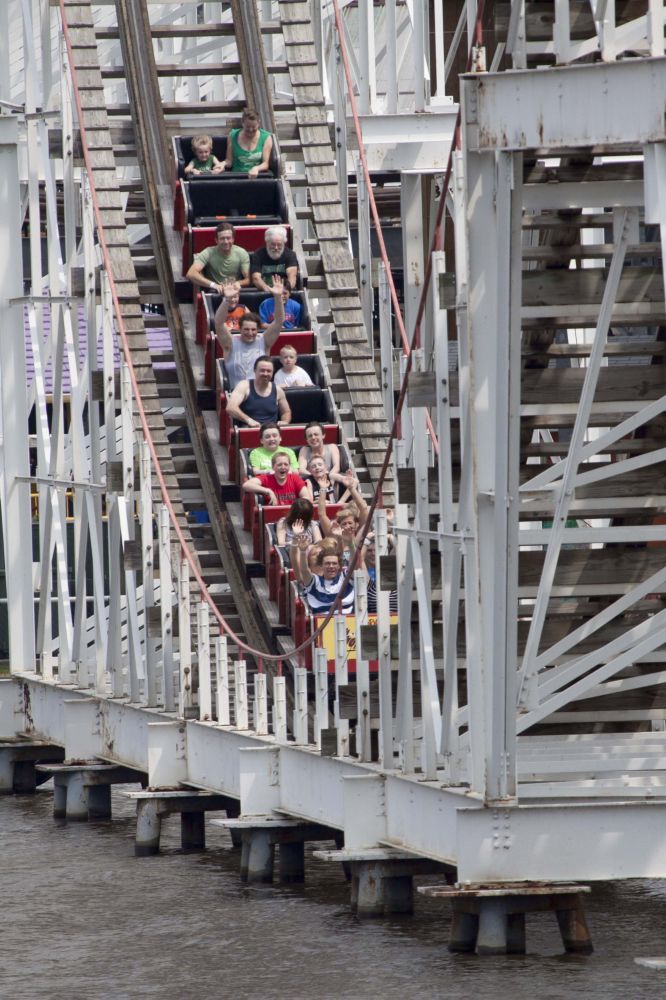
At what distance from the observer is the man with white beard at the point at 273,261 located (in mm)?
20703

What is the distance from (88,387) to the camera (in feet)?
65.2

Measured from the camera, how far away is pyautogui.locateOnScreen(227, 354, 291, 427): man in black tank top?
19203mm

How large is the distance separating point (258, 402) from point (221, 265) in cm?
190

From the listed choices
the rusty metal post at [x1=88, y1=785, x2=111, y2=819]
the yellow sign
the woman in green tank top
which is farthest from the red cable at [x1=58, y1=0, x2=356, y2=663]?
the rusty metal post at [x1=88, y1=785, x2=111, y2=819]

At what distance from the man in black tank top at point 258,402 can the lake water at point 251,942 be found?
3.84 metres

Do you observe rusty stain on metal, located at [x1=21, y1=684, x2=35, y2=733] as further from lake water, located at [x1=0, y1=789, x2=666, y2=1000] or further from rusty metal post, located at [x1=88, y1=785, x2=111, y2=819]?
lake water, located at [x1=0, y1=789, x2=666, y2=1000]

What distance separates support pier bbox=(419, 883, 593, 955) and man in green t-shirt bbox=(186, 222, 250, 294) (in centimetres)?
927

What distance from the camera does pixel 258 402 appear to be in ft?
63.5

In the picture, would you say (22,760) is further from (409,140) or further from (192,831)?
(409,140)

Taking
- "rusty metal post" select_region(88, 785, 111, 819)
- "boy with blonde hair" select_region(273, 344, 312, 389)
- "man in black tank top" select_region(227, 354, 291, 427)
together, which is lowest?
"rusty metal post" select_region(88, 785, 111, 819)

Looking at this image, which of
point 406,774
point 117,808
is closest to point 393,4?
point 117,808

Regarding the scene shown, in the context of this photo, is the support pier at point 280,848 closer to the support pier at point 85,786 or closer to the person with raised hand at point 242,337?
the support pier at point 85,786

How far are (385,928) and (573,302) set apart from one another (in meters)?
3.58

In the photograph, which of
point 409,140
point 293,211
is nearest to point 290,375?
point 409,140
